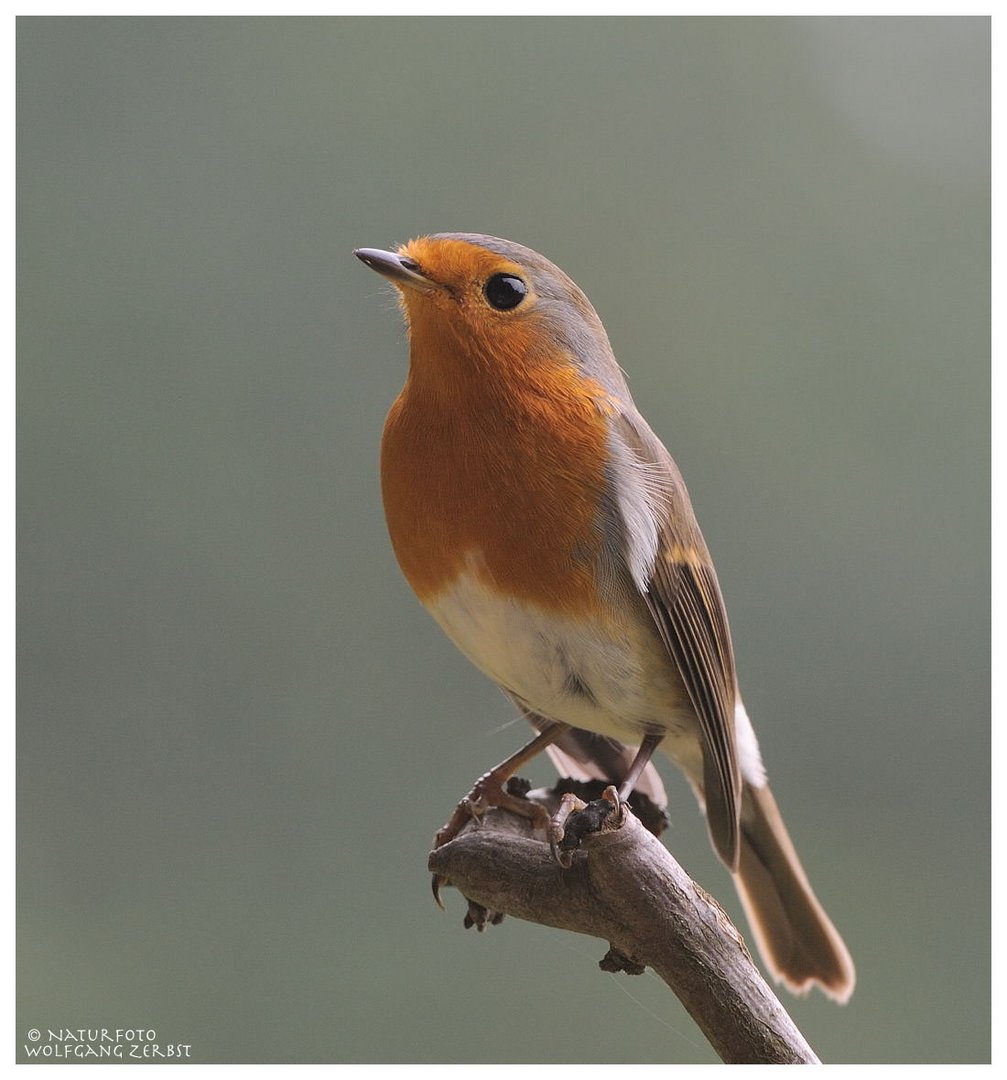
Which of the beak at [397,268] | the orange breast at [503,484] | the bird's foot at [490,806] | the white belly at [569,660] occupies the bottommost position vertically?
the bird's foot at [490,806]

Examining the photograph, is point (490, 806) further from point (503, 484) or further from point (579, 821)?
point (503, 484)

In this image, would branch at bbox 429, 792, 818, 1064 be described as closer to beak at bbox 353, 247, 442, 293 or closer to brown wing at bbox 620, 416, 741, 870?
brown wing at bbox 620, 416, 741, 870

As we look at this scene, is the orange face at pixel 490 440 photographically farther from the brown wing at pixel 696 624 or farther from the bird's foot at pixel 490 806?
the bird's foot at pixel 490 806

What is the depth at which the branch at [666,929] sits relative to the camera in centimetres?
184

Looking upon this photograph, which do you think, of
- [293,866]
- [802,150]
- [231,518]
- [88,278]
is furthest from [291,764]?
[802,150]

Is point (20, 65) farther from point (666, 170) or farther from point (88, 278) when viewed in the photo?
point (666, 170)

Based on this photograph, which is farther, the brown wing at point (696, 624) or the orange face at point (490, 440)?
the brown wing at point (696, 624)

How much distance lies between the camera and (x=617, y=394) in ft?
7.27

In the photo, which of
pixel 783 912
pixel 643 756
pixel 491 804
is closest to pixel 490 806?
pixel 491 804

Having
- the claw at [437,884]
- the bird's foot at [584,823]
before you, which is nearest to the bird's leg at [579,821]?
the bird's foot at [584,823]

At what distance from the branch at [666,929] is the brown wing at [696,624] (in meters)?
0.35

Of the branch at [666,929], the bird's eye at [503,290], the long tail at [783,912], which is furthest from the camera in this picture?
the long tail at [783,912]

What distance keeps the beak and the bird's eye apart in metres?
0.09

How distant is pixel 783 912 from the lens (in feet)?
8.43
